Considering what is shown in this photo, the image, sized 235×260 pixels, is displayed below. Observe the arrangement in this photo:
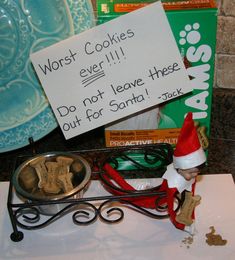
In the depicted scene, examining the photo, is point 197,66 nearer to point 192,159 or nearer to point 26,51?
point 192,159

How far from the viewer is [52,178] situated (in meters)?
0.67

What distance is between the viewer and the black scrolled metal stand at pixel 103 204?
62 centimetres

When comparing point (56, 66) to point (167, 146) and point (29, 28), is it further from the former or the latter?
point (167, 146)

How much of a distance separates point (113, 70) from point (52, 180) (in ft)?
0.70

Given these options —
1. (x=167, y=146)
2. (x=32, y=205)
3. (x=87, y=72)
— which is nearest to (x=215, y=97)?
(x=167, y=146)

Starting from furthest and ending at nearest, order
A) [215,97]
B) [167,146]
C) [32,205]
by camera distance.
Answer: [215,97], [167,146], [32,205]

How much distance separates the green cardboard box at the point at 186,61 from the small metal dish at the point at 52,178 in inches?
4.0

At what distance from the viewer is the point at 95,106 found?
0.70 metres

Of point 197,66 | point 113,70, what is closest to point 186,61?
point 197,66

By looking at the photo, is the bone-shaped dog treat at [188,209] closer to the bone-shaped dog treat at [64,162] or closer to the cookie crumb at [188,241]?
the cookie crumb at [188,241]

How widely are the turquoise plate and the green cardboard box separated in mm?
102

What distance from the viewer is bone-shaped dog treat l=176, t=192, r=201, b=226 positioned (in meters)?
0.61

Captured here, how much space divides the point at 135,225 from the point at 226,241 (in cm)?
15

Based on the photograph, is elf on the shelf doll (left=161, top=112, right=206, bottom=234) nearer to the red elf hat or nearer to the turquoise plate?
the red elf hat
